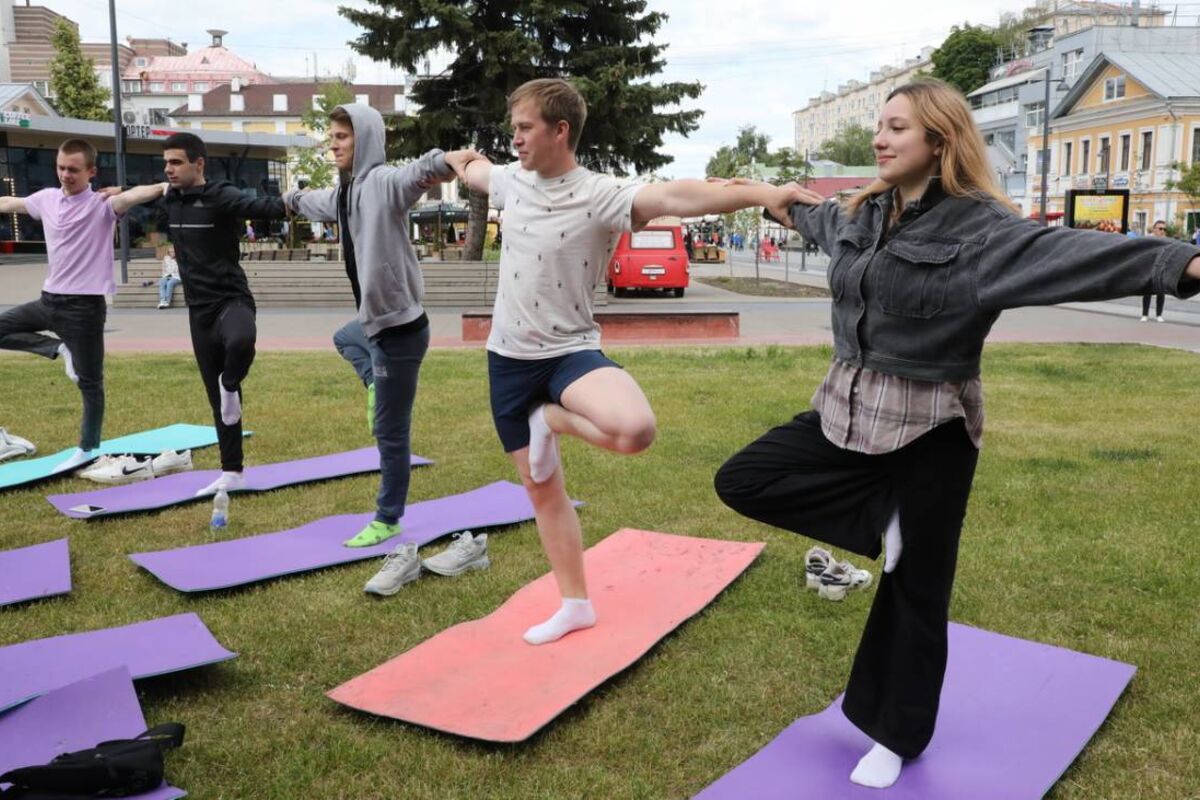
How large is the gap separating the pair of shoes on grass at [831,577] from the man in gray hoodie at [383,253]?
2185 millimetres

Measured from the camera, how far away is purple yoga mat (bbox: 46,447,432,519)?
6.71 m

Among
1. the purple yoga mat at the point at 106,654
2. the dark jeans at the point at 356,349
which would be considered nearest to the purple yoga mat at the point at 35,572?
the purple yoga mat at the point at 106,654

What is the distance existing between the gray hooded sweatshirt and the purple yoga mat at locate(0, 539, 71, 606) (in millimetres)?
1950

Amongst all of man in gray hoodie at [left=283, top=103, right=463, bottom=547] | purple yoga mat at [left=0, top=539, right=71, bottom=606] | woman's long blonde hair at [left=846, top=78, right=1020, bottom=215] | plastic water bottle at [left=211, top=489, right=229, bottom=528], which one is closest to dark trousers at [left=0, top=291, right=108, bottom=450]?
plastic water bottle at [left=211, top=489, right=229, bottom=528]

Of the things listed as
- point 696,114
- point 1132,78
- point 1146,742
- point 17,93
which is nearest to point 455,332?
point 696,114

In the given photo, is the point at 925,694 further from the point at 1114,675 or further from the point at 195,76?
the point at 195,76

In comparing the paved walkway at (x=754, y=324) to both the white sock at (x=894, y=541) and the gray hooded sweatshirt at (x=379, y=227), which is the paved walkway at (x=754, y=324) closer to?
the gray hooded sweatshirt at (x=379, y=227)

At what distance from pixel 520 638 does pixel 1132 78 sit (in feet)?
208

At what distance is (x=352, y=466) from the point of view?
780cm

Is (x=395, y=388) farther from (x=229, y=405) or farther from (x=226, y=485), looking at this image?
(x=226, y=485)

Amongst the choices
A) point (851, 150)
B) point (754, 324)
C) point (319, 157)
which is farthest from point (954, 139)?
point (851, 150)

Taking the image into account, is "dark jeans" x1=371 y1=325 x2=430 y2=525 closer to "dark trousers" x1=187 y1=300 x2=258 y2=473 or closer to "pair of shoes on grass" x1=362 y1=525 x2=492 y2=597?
"pair of shoes on grass" x1=362 y1=525 x2=492 y2=597

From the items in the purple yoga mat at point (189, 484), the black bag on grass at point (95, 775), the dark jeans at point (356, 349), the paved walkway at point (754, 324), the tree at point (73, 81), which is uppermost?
the tree at point (73, 81)

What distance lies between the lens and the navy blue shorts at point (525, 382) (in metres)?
4.16
